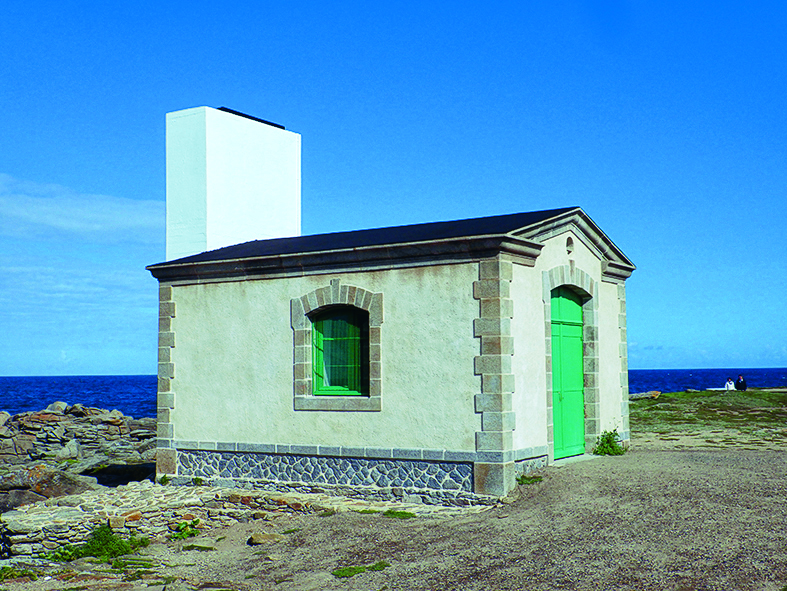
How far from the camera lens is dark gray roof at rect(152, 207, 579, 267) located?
38.9 ft

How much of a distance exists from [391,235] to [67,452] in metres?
15.2

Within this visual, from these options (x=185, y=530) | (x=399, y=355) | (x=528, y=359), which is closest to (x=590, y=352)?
(x=528, y=359)

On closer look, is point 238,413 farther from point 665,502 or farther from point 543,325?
point 665,502

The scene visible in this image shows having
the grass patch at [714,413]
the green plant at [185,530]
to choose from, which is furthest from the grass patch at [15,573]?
the grass patch at [714,413]

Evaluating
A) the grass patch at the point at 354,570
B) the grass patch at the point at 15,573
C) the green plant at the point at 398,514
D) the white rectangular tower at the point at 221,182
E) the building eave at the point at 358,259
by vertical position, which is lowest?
the grass patch at the point at 15,573

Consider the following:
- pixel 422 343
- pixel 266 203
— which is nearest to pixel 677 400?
pixel 266 203

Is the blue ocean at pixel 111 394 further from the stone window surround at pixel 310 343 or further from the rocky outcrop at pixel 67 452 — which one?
the stone window surround at pixel 310 343

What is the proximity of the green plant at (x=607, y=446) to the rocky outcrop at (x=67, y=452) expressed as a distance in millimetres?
9278

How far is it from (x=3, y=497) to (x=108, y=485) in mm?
1965

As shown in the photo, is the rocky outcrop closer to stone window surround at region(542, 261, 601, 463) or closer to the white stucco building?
the white stucco building

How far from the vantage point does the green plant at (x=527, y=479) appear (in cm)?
1135

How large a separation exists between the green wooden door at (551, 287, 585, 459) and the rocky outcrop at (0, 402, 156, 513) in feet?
29.2

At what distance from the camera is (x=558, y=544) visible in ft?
28.7

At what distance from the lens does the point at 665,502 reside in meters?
10.0
